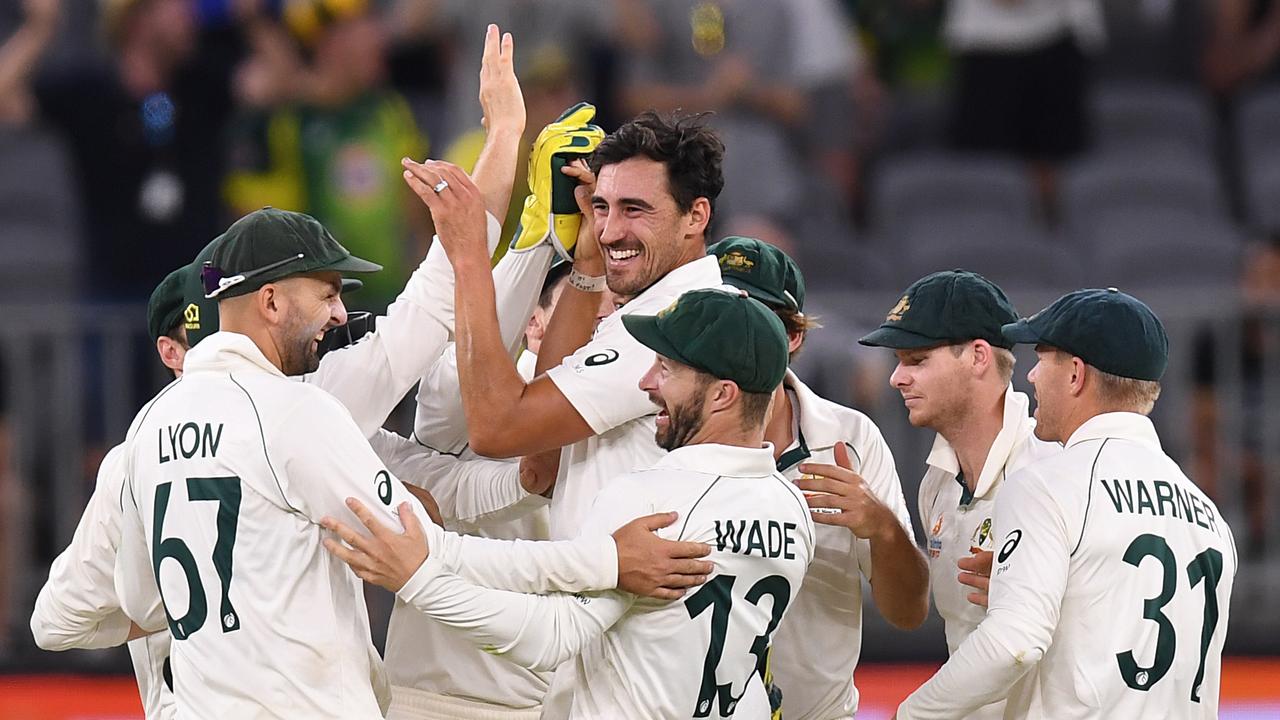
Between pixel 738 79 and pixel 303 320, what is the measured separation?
678cm

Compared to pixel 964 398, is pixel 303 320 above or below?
above

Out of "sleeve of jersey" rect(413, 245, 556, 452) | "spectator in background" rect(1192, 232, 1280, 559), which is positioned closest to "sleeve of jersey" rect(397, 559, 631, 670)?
"sleeve of jersey" rect(413, 245, 556, 452)

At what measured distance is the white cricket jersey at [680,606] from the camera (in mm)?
4438

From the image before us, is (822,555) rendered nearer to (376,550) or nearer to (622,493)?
(622,493)

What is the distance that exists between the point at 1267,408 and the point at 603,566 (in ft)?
19.0

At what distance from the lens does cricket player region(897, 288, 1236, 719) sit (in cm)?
456

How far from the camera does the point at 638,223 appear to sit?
5074mm

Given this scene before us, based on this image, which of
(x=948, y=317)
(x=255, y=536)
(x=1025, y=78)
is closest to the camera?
(x=255, y=536)

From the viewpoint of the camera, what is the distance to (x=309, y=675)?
437cm

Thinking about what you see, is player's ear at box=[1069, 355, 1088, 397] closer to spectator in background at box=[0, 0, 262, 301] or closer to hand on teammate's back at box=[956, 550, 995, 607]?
hand on teammate's back at box=[956, 550, 995, 607]

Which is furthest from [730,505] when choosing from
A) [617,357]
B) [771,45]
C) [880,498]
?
[771,45]

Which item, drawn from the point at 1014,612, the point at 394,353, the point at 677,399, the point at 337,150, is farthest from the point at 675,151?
the point at 337,150

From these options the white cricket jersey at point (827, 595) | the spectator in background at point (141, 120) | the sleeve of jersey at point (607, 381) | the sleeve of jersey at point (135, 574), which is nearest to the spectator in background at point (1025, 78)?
the spectator in background at point (141, 120)

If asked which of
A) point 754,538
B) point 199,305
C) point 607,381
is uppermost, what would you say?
point 199,305
